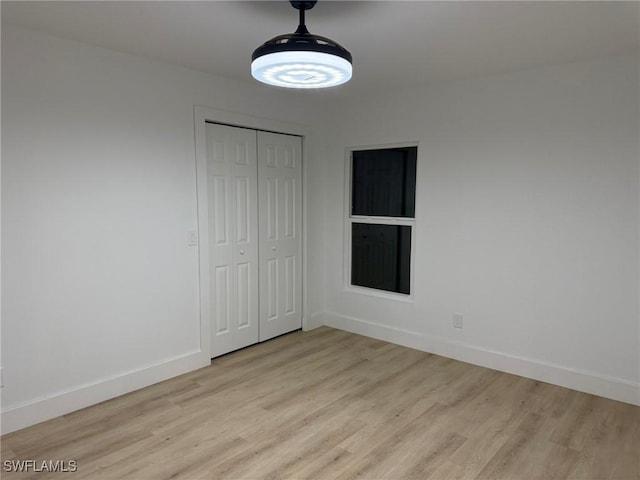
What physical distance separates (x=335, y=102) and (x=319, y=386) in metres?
2.86

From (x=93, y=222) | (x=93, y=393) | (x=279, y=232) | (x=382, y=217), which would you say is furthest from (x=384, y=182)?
(x=93, y=393)

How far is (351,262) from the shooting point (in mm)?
4641

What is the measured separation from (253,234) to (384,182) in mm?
1431

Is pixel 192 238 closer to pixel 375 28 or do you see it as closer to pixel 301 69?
pixel 301 69

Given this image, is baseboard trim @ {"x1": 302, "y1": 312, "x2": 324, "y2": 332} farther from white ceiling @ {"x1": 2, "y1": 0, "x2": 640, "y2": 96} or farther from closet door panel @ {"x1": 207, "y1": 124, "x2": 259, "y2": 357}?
white ceiling @ {"x1": 2, "y1": 0, "x2": 640, "y2": 96}

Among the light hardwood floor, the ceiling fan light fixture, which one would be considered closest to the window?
the light hardwood floor

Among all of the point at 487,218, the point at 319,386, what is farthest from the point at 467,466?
the point at 487,218

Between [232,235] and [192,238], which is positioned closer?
[192,238]

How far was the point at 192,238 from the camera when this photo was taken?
11.4 feet

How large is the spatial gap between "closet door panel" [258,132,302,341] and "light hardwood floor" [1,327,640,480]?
0.79 m

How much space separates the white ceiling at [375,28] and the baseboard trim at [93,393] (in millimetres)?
2293

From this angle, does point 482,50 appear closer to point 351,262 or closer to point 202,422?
point 351,262

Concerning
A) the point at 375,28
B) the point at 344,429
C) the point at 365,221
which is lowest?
the point at 344,429

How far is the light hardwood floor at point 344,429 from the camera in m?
2.30
